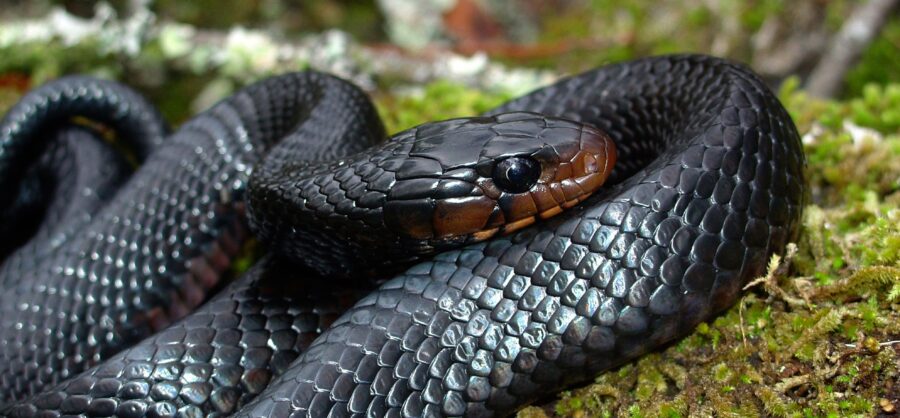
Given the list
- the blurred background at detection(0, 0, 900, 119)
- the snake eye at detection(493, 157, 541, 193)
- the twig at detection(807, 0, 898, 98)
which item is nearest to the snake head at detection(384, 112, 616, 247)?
the snake eye at detection(493, 157, 541, 193)

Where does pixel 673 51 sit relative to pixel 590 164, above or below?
below

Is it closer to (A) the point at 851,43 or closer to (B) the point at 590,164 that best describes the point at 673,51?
(A) the point at 851,43

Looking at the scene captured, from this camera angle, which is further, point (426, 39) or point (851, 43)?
point (426, 39)

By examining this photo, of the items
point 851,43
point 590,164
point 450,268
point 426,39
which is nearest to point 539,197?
point 590,164

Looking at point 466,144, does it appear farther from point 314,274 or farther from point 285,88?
point 285,88

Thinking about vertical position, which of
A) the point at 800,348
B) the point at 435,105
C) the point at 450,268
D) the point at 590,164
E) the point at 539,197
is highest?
the point at 590,164

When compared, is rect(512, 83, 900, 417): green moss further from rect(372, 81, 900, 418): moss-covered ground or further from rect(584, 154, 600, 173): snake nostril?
rect(584, 154, 600, 173): snake nostril

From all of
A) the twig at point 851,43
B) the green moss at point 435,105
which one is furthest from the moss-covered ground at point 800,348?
the twig at point 851,43
